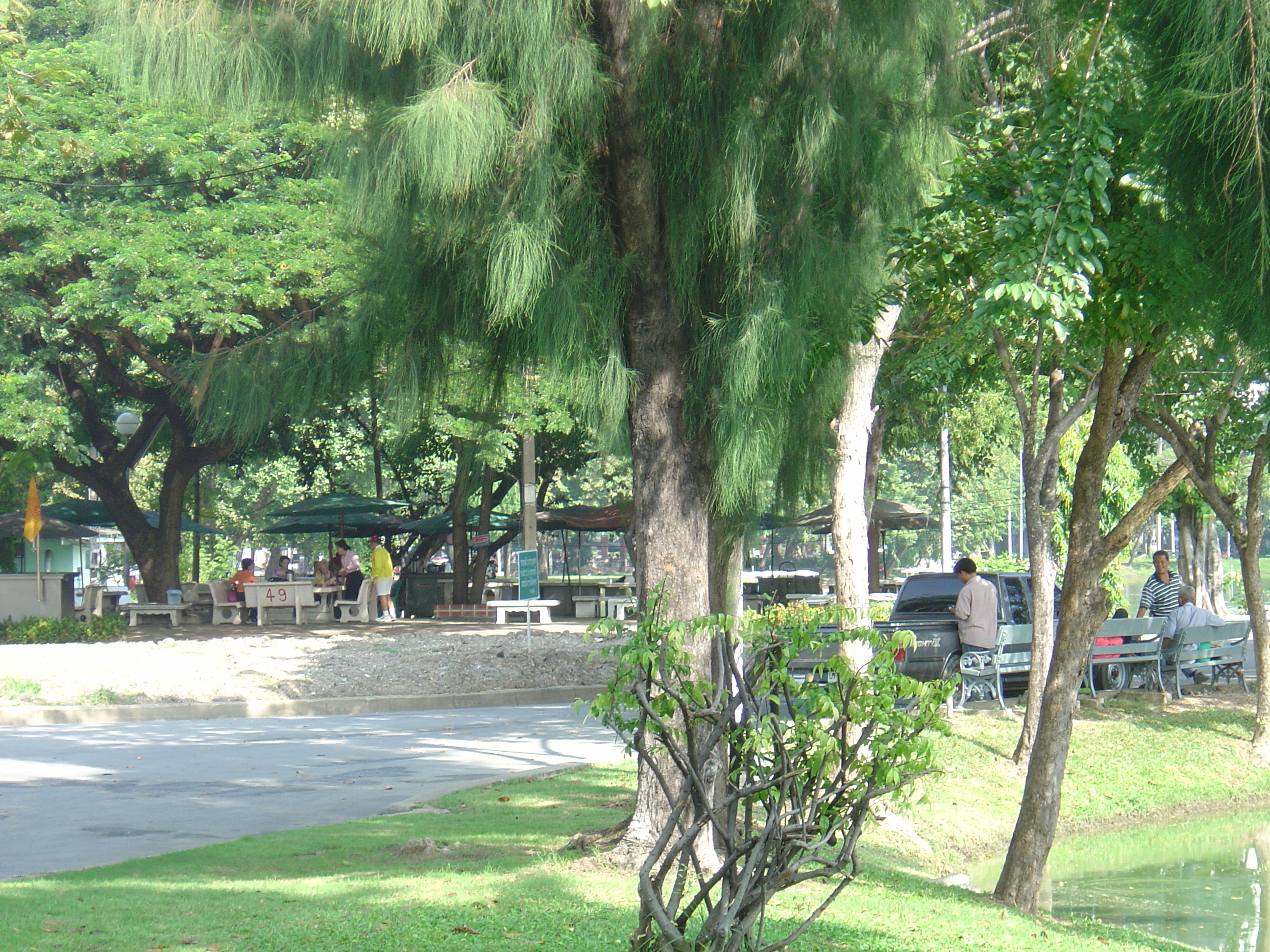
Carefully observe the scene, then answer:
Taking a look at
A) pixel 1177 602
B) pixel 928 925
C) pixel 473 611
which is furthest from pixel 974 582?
pixel 473 611

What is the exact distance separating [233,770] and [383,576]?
15.4 metres

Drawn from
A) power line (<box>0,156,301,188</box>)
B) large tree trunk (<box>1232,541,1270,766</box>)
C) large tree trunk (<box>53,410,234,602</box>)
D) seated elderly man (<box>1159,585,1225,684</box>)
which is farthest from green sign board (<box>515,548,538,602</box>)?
large tree trunk (<box>53,410,234,602</box>)

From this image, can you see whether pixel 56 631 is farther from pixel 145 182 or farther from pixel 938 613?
pixel 938 613

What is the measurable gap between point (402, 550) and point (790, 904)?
101 feet

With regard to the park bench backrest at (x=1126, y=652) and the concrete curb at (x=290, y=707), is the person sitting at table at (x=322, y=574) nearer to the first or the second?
the concrete curb at (x=290, y=707)

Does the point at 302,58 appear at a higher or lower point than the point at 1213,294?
higher

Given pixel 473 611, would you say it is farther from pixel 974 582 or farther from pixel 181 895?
pixel 181 895

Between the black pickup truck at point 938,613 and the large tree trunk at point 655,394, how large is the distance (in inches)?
313

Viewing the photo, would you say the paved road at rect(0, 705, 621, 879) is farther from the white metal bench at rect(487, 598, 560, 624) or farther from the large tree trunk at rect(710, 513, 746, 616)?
the white metal bench at rect(487, 598, 560, 624)

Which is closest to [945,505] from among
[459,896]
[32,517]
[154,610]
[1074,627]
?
[154,610]

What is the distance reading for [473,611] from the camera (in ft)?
86.6

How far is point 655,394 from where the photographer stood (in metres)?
6.92

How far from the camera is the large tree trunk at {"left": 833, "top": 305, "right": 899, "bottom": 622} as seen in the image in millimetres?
9398

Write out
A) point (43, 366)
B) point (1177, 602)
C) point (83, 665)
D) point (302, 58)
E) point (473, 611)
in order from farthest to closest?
point (473, 611), point (43, 366), point (1177, 602), point (83, 665), point (302, 58)
